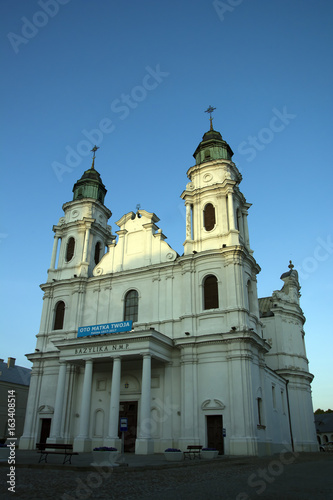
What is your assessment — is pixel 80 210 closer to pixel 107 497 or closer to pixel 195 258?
pixel 195 258

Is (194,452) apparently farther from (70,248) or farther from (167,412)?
(70,248)

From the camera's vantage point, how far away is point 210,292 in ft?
91.2

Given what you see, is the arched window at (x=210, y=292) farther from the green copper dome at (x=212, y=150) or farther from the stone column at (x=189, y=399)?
the green copper dome at (x=212, y=150)

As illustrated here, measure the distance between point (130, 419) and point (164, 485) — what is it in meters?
17.5

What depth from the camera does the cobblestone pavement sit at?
8820 mm

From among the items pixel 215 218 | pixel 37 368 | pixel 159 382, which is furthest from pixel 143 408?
pixel 215 218

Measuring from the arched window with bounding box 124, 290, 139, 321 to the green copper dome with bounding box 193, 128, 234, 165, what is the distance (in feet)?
40.2

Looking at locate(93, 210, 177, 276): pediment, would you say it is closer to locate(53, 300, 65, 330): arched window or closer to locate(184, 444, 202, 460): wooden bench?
locate(53, 300, 65, 330): arched window

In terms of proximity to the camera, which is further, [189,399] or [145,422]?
[189,399]

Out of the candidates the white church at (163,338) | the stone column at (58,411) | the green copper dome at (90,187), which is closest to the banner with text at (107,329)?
the white church at (163,338)

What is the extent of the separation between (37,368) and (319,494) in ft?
87.6

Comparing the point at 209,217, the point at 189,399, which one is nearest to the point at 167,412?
the point at 189,399

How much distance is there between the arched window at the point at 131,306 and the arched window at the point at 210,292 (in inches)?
221

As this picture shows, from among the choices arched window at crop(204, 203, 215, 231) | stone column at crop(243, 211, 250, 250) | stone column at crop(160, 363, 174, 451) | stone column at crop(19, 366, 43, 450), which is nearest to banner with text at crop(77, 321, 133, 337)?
stone column at crop(160, 363, 174, 451)
